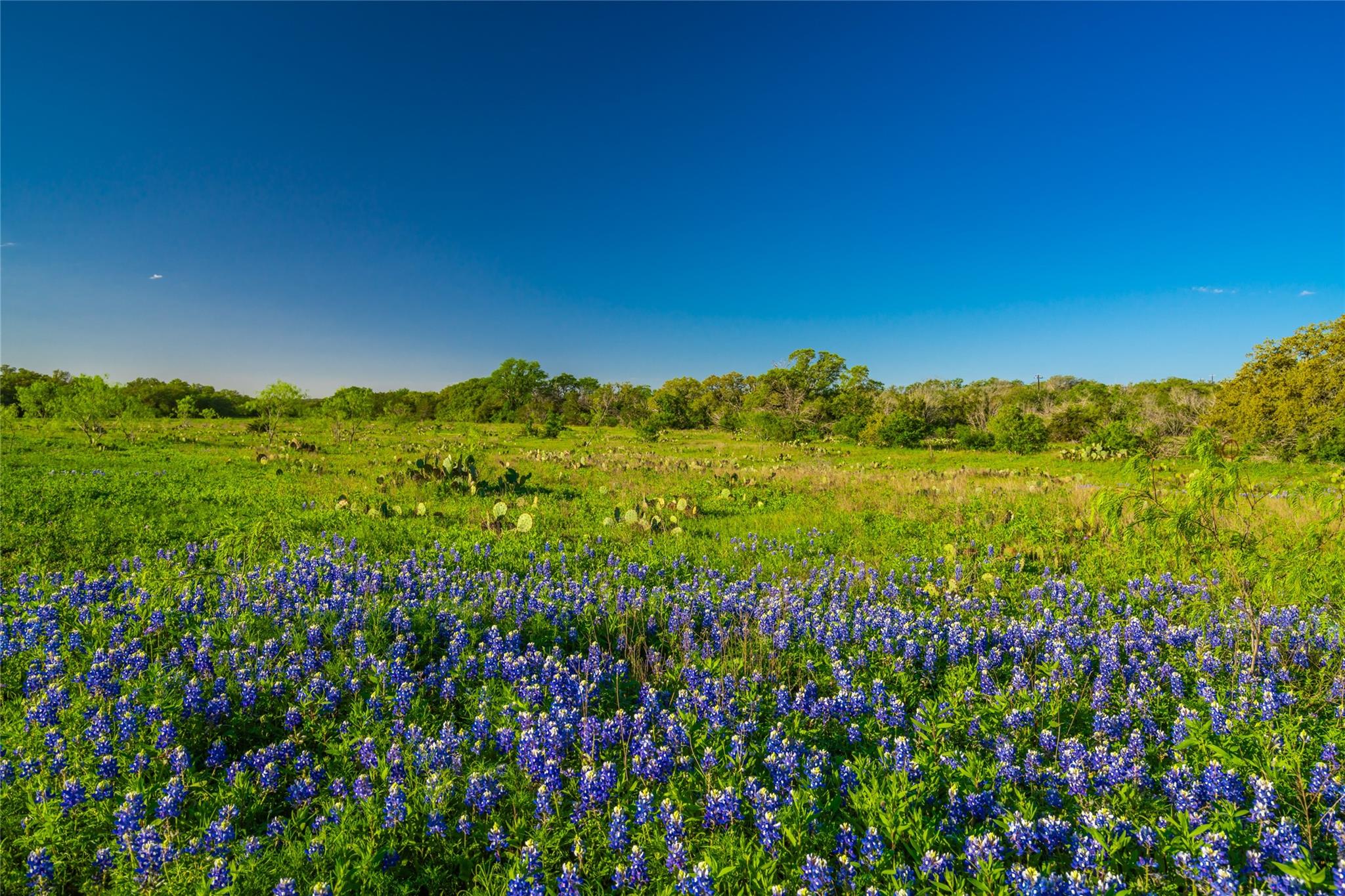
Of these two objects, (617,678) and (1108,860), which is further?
(617,678)

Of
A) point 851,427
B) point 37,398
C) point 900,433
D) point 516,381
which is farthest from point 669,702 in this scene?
point 516,381

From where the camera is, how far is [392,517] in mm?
10602

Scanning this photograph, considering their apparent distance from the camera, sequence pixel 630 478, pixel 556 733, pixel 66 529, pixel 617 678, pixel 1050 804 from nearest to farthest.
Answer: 1. pixel 1050 804
2. pixel 556 733
3. pixel 617 678
4. pixel 66 529
5. pixel 630 478

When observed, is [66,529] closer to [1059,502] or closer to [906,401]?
[1059,502]

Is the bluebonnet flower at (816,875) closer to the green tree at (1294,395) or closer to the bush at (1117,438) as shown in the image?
the bush at (1117,438)

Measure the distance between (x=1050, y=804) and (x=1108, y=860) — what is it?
1.75 ft

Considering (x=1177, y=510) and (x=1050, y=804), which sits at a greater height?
(x=1177, y=510)

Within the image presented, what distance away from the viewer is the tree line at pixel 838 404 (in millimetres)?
29078

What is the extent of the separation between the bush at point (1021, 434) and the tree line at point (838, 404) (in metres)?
0.09

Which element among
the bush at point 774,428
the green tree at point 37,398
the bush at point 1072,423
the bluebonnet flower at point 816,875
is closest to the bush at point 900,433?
the bush at point 774,428

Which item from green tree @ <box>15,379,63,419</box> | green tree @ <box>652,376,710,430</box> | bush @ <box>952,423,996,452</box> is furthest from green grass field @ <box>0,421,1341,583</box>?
green tree @ <box>652,376,710,430</box>

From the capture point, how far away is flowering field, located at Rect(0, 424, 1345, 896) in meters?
2.82

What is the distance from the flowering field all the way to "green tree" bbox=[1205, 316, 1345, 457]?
33.3m

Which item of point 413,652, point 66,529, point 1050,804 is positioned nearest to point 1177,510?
point 1050,804
